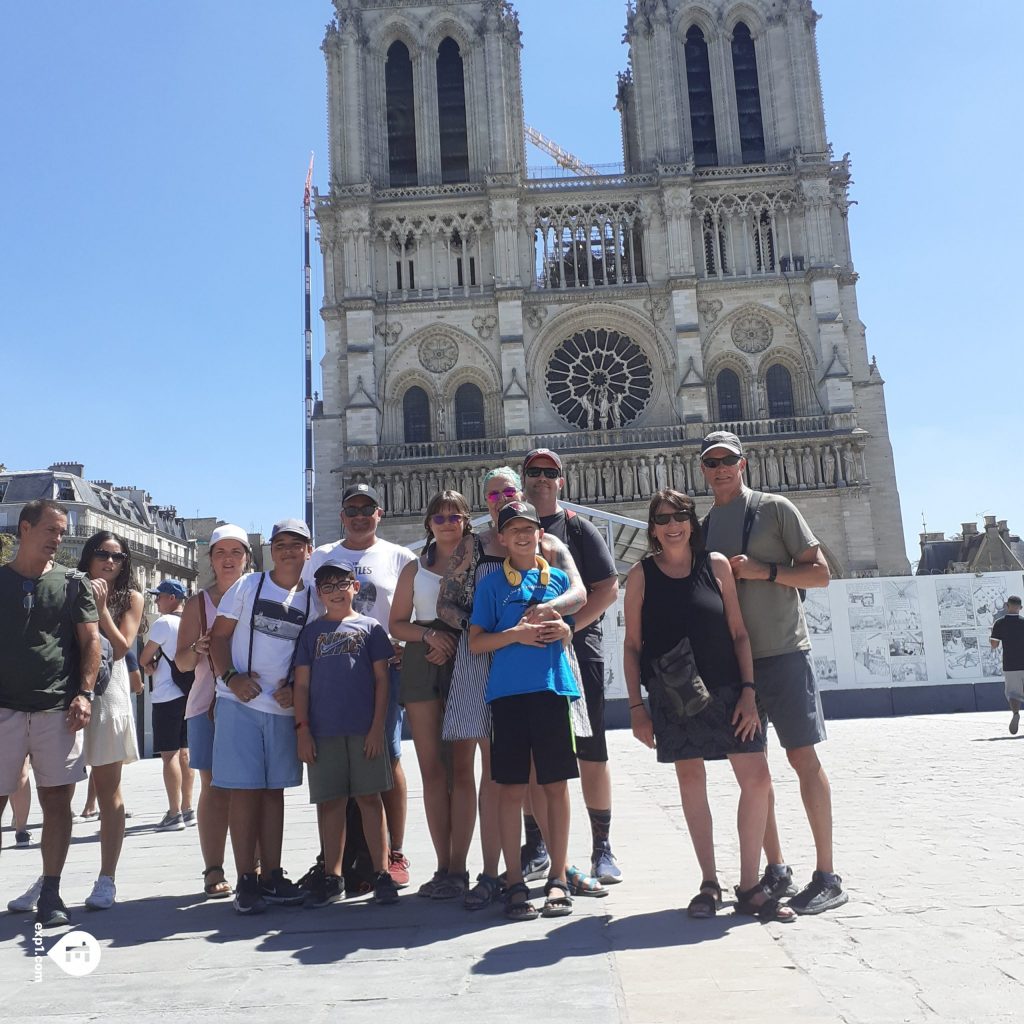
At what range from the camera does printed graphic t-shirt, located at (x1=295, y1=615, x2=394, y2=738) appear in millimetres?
5227

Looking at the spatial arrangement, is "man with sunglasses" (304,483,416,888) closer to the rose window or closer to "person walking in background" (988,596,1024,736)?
"person walking in background" (988,596,1024,736)

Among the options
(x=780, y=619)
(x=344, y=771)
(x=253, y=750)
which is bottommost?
(x=344, y=771)

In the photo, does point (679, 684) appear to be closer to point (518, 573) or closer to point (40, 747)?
point (518, 573)

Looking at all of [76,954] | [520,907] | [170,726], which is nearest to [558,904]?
[520,907]

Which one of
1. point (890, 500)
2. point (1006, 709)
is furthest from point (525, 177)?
point (1006, 709)

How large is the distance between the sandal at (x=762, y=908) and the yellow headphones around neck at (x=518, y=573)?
1.53 meters

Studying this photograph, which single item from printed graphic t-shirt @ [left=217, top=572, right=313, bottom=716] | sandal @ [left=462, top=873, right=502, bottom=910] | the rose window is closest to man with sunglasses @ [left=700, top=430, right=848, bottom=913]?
sandal @ [left=462, top=873, right=502, bottom=910]

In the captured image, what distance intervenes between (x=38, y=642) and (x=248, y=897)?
60.0 inches

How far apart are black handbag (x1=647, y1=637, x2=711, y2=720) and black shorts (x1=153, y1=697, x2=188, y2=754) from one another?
4.72 metres

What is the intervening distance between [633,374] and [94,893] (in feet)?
98.5

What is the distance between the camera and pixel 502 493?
5.26m

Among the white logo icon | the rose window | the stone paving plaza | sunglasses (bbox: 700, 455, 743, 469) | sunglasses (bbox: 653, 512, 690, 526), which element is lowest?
the stone paving plaza

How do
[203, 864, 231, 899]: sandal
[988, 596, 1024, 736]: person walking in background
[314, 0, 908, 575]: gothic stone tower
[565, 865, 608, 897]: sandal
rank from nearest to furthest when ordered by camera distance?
1. [565, 865, 608, 897]: sandal
2. [203, 864, 231, 899]: sandal
3. [988, 596, 1024, 736]: person walking in background
4. [314, 0, 908, 575]: gothic stone tower

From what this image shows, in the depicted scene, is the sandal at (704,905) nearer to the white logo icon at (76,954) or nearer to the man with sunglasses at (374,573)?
the man with sunglasses at (374,573)
